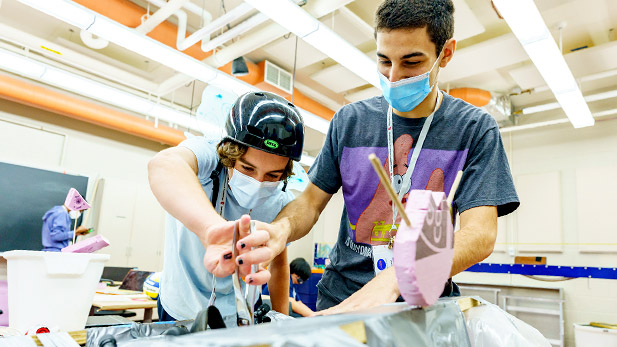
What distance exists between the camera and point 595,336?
4898mm

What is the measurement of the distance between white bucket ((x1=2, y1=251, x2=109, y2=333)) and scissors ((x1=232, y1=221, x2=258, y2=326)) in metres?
0.96

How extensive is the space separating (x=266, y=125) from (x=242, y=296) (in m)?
0.60

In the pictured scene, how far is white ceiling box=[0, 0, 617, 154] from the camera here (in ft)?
16.5

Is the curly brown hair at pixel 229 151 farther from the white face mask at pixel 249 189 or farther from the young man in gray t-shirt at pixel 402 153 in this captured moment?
the young man in gray t-shirt at pixel 402 153

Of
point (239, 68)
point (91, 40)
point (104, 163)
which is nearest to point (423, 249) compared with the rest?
point (239, 68)

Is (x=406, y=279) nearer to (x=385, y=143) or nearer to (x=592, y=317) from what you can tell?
(x=385, y=143)

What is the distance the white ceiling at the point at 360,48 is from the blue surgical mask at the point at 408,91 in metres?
3.15

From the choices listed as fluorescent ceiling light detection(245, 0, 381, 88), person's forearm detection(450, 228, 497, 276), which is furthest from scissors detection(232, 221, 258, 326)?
fluorescent ceiling light detection(245, 0, 381, 88)

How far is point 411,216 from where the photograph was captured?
57 centimetres

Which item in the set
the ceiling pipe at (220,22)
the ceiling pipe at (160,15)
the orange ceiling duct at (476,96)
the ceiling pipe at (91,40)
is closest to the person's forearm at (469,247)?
the ceiling pipe at (220,22)

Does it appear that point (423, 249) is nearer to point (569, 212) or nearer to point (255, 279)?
point (255, 279)

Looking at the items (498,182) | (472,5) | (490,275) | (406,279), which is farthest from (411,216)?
(490,275)

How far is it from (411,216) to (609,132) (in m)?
7.89

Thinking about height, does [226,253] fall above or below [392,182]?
below
